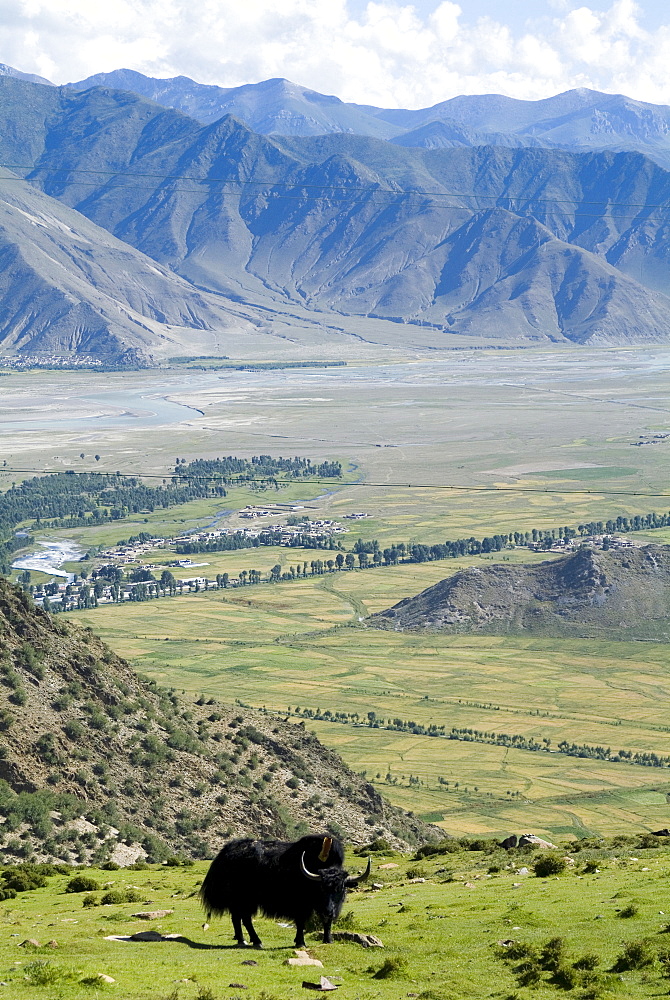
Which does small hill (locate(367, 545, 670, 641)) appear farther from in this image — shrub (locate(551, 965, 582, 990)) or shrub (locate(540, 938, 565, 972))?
shrub (locate(551, 965, 582, 990))

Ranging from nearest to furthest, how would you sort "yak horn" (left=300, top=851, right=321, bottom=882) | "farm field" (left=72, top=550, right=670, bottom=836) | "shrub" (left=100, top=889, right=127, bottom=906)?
"yak horn" (left=300, top=851, right=321, bottom=882), "shrub" (left=100, top=889, right=127, bottom=906), "farm field" (left=72, top=550, right=670, bottom=836)

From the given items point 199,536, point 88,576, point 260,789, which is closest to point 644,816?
point 260,789

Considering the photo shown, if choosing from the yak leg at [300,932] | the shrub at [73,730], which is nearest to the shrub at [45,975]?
the yak leg at [300,932]

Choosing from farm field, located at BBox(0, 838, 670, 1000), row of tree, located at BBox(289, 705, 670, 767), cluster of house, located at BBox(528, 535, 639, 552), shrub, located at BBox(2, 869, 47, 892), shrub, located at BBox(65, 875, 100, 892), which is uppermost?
farm field, located at BBox(0, 838, 670, 1000)

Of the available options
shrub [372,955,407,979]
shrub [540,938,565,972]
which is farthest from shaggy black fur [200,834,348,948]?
shrub [540,938,565,972]

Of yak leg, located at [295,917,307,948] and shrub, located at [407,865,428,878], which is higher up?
yak leg, located at [295,917,307,948]

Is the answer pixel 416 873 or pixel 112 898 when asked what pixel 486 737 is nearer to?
pixel 416 873

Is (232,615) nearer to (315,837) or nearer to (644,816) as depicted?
(644,816)

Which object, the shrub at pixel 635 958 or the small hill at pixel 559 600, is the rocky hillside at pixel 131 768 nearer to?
the shrub at pixel 635 958

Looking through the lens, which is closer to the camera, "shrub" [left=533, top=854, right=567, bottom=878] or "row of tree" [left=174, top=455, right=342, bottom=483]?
"shrub" [left=533, top=854, right=567, bottom=878]
